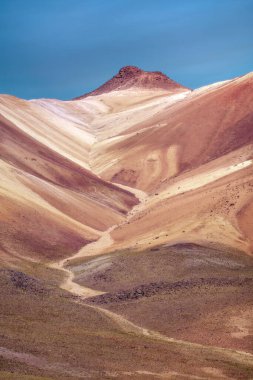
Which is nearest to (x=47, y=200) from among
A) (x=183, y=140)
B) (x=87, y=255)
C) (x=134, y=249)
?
(x=87, y=255)

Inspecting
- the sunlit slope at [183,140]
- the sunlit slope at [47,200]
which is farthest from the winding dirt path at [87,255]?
the sunlit slope at [183,140]

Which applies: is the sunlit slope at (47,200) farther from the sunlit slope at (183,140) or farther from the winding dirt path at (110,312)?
the sunlit slope at (183,140)

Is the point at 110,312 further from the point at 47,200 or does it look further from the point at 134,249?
the point at 47,200

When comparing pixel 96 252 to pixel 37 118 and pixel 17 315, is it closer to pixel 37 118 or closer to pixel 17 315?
pixel 17 315

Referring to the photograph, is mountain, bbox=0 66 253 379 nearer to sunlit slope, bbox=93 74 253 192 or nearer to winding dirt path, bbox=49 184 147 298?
winding dirt path, bbox=49 184 147 298

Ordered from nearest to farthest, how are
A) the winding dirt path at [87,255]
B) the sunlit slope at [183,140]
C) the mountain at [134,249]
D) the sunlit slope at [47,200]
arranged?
the mountain at [134,249] → the winding dirt path at [87,255] → the sunlit slope at [47,200] → the sunlit slope at [183,140]

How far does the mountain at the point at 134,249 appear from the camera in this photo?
33.2 meters

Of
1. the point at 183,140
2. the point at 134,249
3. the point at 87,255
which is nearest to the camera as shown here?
the point at 134,249

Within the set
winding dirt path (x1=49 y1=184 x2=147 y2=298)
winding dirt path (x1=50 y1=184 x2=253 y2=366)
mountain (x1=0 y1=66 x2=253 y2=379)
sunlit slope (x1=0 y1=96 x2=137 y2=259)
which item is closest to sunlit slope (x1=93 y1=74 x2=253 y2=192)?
mountain (x1=0 y1=66 x2=253 y2=379)

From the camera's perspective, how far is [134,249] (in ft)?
197

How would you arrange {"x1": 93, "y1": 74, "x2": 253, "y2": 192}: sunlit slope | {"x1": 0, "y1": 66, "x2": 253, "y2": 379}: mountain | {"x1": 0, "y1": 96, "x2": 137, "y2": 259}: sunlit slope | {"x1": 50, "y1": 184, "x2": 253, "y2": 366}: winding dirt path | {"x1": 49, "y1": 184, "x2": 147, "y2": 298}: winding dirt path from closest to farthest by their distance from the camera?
{"x1": 0, "y1": 66, "x2": 253, "y2": 379}: mountain → {"x1": 50, "y1": 184, "x2": 253, "y2": 366}: winding dirt path → {"x1": 49, "y1": 184, "x2": 147, "y2": 298}: winding dirt path → {"x1": 0, "y1": 96, "x2": 137, "y2": 259}: sunlit slope → {"x1": 93, "y1": 74, "x2": 253, "y2": 192}: sunlit slope

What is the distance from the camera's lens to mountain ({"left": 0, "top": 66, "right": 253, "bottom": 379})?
33156mm

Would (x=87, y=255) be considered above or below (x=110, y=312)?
above

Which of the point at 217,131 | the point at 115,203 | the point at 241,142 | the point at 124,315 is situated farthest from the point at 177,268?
the point at 217,131
